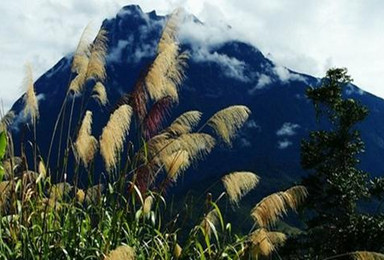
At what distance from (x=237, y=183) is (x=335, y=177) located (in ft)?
77.7

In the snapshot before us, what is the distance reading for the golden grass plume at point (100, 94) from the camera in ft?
21.5

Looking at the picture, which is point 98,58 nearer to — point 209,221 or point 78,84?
point 78,84

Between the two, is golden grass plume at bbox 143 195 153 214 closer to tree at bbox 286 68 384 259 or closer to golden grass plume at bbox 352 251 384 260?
golden grass plume at bbox 352 251 384 260

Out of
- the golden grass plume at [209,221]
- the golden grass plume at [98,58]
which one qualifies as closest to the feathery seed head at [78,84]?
the golden grass plume at [98,58]

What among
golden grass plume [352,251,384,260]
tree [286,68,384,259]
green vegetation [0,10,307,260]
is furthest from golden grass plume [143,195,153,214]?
tree [286,68,384,259]

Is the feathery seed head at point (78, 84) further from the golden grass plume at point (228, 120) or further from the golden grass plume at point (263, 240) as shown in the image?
the golden grass plume at point (263, 240)

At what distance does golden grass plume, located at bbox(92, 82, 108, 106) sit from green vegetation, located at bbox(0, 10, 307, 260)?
12 mm

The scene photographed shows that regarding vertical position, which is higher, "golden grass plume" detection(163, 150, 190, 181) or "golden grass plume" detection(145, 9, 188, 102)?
"golden grass plume" detection(145, 9, 188, 102)

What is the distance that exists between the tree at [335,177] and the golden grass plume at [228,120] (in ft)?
72.6

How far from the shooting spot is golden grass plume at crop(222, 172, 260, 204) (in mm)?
5617

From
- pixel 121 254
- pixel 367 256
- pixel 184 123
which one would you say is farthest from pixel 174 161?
pixel 121 254

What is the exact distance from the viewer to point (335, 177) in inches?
1125

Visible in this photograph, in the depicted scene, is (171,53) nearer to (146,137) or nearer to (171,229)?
(146,137)

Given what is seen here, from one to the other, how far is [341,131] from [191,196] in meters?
23.6
